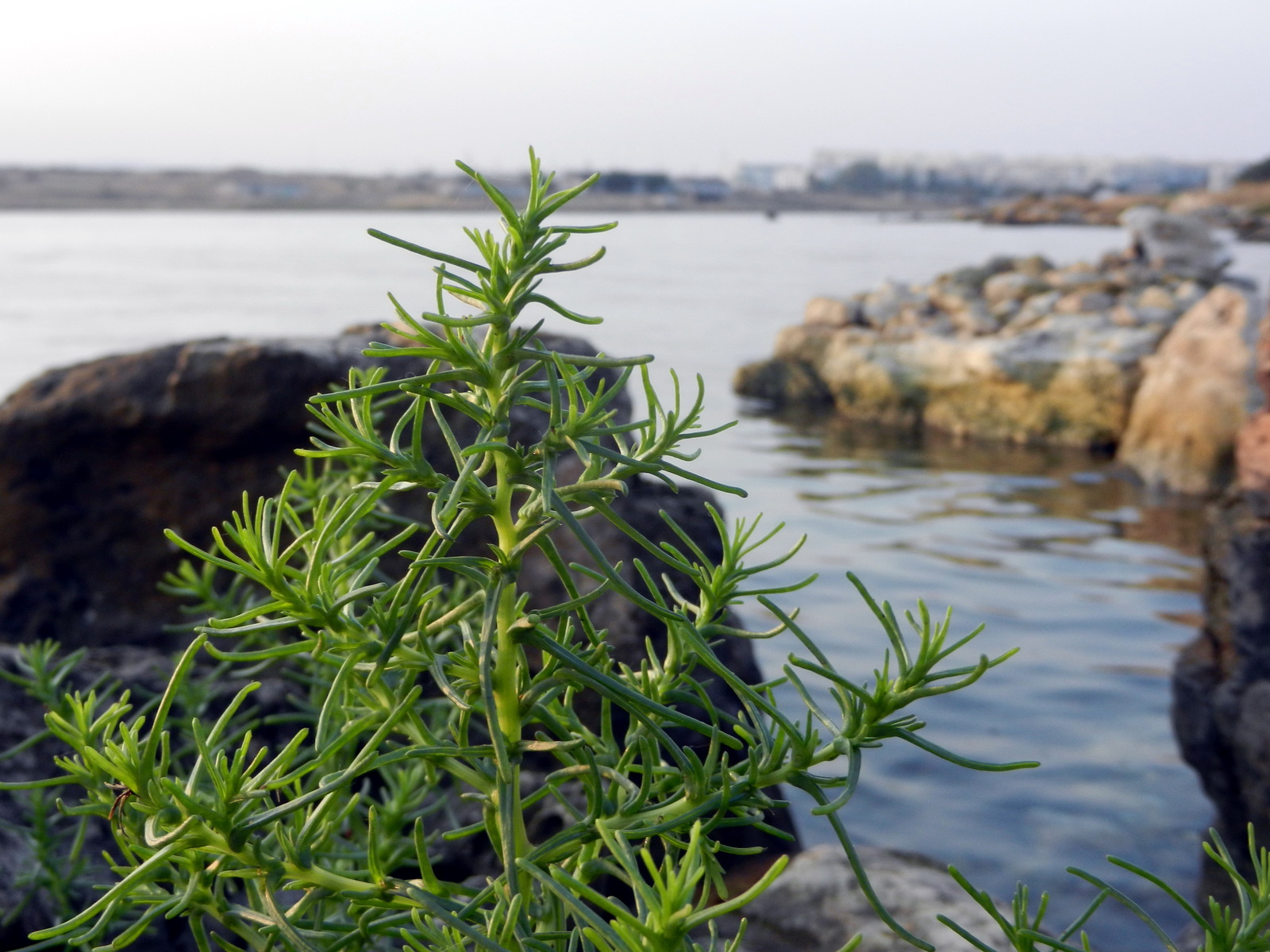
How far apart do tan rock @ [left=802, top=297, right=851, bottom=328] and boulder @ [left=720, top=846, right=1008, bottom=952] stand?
14.0 meters

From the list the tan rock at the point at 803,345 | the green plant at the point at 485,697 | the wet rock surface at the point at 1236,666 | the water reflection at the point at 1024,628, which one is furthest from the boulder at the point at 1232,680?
the tan rock at the point at 803,345

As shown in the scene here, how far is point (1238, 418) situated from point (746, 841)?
7.66 meters

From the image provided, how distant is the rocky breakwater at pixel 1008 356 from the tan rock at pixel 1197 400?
0.07ft

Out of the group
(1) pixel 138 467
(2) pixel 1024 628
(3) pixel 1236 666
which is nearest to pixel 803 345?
(2) pixel 1024 628

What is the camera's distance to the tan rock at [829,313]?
16328mm

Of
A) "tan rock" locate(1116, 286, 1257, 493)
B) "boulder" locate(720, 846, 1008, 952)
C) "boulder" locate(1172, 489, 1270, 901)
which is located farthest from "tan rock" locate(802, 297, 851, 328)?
"boulder" locate(720, 846, 1008, 952)

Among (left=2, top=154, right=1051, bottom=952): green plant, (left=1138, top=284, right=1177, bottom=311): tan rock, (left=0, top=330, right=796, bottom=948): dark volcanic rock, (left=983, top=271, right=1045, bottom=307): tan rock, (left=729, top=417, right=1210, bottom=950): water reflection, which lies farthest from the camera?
(left=983, top=271, right=1045, bottom=307): tan rock

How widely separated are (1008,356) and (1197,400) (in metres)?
2.42

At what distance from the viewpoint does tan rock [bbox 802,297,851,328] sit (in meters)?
16.3

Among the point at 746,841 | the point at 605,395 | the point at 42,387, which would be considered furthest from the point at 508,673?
the point at 42,387

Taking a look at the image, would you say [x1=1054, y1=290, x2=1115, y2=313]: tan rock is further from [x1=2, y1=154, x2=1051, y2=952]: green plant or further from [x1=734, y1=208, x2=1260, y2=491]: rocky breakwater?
[x1=2, y1=154, x2=1051, y2=952]: green plant

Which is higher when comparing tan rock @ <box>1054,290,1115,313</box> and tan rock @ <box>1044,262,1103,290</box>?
tan rock @ <box>1044,262,1103,290</box>

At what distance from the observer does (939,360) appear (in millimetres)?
12305

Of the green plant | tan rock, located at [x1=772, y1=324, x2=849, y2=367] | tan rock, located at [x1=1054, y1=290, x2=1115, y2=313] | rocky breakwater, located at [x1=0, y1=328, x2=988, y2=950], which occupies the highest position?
the green plant
